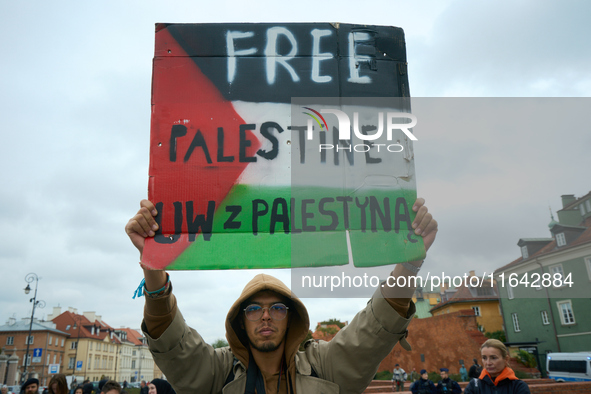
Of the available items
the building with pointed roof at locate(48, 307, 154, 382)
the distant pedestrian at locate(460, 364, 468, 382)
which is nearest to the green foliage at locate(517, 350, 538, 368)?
the distant pedestrian at locate(460, 364, 468, 382)

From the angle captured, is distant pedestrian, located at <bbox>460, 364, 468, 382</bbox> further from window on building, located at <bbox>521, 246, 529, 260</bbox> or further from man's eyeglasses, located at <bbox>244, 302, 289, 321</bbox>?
man's eyeglasses, located at <bbox>244, 302, 289, 321</bbox>

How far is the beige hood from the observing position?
272cm

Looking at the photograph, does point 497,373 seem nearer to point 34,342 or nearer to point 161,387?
point 161,387

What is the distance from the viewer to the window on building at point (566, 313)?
96.0 feet

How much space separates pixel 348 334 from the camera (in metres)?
2.62

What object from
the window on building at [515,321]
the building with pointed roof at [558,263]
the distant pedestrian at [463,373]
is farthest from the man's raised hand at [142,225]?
the window on building at [515,321]

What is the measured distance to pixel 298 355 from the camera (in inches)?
110

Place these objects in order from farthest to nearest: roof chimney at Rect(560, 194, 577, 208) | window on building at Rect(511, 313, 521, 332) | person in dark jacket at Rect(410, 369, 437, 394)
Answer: window on building at Rect(511, 313, 521, 332) → person in dark jacket at Rect(410, 369, 437, 394) → roof chimney at Rect(560, 194, 577, 208)

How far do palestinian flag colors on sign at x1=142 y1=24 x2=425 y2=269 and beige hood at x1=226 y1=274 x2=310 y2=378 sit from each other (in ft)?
2.08

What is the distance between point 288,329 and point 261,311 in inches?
11.7

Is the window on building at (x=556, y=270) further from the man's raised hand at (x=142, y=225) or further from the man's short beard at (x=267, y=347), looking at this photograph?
the man's raised hand at (x=142, y=225)

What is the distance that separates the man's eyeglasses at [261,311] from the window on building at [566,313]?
32825 millimetres

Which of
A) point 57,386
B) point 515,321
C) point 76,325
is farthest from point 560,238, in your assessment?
point 76,325

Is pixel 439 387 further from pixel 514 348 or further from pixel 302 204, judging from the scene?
pixel 514 348
